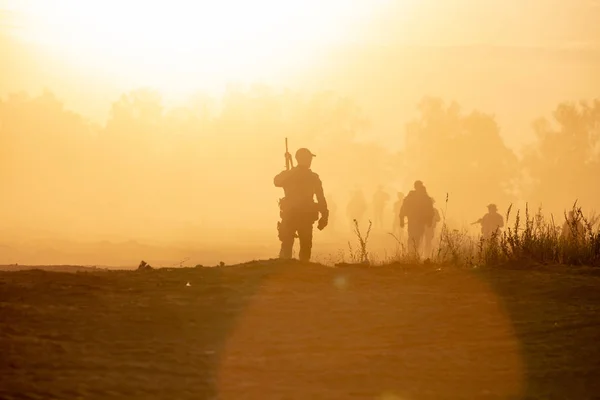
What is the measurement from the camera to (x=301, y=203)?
16.4m

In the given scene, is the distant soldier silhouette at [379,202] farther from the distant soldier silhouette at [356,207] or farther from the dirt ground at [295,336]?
the dirt ground at [295,336]

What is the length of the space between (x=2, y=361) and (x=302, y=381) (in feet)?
5.98

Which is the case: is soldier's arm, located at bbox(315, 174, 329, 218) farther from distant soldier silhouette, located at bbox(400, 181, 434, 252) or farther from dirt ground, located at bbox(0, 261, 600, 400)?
distant soldier silhouette, located at bbox(400, 181, 434, 252)

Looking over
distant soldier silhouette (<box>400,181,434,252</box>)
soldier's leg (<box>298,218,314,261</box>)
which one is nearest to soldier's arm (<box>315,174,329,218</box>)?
soldier's leg (<box>298,218,314,261</box>)

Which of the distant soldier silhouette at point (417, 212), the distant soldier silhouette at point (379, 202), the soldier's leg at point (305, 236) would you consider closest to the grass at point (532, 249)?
the soldier's leg at point (305, 236)

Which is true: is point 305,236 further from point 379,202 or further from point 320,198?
point 379,202

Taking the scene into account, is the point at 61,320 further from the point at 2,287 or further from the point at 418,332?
the point at 418,332

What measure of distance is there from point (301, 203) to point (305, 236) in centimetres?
57

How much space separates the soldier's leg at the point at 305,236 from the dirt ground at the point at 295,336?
16.4ft

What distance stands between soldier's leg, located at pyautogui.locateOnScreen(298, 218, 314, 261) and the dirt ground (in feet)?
16.4

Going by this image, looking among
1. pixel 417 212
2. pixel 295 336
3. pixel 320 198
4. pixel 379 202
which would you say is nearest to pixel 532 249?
pixel 320 198

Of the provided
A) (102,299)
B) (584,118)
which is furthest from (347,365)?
(584,118)

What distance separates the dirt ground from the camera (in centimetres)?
625

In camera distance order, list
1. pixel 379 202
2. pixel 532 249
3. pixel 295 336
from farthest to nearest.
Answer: pixel 379 202
pixel 532 249
pixel 295 336
